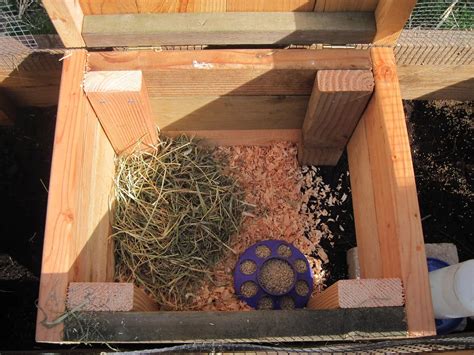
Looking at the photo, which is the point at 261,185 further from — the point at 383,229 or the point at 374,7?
the point at 374,7

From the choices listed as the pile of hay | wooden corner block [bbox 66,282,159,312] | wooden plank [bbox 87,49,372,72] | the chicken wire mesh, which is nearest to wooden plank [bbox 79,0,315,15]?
wooden plank [bbox 87,49,372,72]

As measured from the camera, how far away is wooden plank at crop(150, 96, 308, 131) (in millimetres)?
2104

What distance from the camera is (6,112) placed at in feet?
8.54

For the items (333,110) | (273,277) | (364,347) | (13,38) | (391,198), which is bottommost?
(364,347)

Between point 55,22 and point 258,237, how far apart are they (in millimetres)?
1210

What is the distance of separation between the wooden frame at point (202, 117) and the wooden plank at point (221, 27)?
2.3 inches

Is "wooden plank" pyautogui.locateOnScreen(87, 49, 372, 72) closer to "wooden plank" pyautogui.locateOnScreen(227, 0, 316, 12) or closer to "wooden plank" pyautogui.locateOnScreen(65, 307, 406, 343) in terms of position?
"wooden plank" pyautogui.locateOnScreen(227, 0, 316, 12)

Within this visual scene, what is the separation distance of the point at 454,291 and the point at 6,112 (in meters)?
2.14

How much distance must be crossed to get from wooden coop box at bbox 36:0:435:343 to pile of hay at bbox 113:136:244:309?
3.3 inches

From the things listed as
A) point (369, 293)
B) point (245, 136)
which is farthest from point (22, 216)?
point (369, 293)

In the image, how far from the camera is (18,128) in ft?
8.93

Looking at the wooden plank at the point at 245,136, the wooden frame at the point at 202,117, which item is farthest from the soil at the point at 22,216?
the wooden plank at the point at 245,136

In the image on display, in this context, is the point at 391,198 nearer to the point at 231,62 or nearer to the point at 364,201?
the point at 364,201

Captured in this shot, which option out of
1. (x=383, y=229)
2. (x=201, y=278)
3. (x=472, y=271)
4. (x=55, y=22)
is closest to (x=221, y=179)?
(x=201, y=278)
